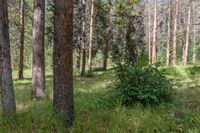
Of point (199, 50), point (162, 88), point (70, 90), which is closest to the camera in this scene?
point (70, 90)

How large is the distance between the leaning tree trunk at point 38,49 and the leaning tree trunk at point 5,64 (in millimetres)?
Result: 3745

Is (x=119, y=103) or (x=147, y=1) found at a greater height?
(x=147, y=1)

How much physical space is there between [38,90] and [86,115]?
4.46m

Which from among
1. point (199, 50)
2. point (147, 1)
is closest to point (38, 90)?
point (147, 1)

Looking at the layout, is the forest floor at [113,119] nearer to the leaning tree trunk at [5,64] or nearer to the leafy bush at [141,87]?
the leafy bush at [141,87]

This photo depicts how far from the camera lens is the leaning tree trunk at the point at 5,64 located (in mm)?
8203

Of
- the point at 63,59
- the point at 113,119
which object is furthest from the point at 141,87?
the point at 63,59

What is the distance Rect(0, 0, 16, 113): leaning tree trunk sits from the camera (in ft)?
26.9

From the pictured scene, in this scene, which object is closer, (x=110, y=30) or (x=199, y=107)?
(x=199, y=107)

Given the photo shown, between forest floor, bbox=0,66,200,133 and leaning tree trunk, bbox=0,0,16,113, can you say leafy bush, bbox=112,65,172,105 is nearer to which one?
forest floor, bbox=0,66,200,133

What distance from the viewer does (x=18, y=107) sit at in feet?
33.3

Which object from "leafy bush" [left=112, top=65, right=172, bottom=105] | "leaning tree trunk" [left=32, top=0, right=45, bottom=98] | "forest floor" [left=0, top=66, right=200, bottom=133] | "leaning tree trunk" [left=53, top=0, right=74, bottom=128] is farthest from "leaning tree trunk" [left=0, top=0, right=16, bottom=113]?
"leaning tree trunk" [left=32, top=0, right=45, bottom=98]

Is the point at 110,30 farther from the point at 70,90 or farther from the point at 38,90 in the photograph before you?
the point at 70,90

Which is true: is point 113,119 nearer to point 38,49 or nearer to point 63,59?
point 63,59
